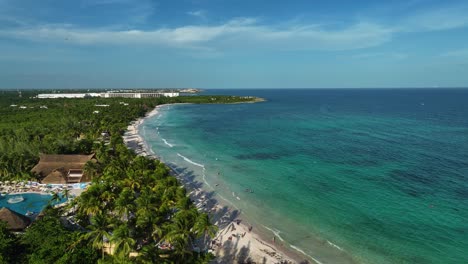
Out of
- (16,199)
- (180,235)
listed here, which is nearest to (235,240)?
(180,235)

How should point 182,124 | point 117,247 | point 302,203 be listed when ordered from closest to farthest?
1. point 117,247
2. point 302,203
3. point 182,124

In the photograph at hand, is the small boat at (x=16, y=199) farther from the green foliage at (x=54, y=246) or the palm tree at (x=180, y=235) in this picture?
the palm tree at (x=180, y=235)

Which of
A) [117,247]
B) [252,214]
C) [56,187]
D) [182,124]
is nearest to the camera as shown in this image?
[117,247]

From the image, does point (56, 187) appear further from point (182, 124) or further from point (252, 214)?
point (182, 124)

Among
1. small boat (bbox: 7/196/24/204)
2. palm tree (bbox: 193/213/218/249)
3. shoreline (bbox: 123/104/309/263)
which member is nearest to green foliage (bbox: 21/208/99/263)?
palm tree (bbox: 193/213/218/249)

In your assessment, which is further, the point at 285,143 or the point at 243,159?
the point at 285,143

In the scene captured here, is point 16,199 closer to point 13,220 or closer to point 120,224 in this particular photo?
point 13,220

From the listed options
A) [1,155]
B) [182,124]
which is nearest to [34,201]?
[1,155]

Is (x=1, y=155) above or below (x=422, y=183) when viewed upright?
above
